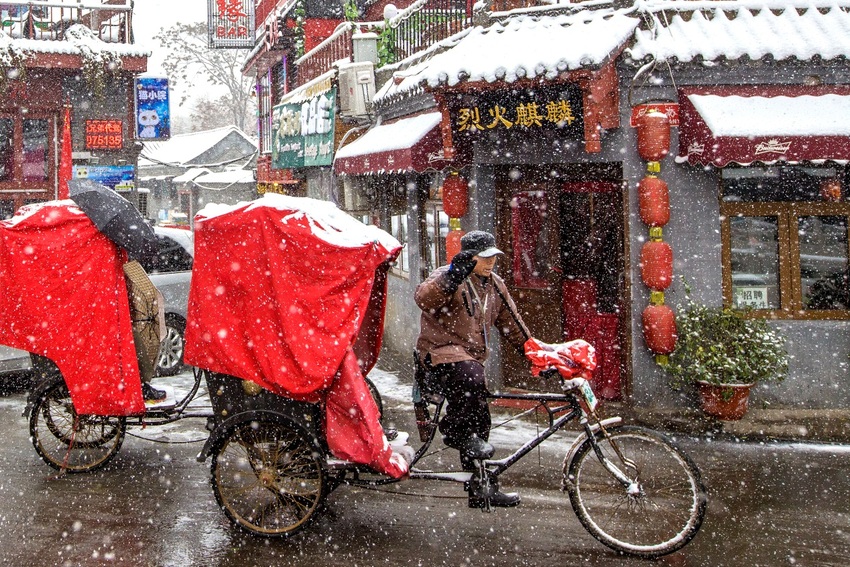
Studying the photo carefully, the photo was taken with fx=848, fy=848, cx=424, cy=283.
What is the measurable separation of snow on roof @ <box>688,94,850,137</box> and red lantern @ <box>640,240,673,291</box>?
1349mm

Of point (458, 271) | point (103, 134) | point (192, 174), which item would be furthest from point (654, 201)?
point (192, 174)

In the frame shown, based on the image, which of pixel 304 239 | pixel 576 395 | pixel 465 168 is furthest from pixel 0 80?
pixel 576 395

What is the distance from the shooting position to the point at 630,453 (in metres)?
5.27

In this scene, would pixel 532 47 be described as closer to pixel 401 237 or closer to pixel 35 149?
pixel 401 237

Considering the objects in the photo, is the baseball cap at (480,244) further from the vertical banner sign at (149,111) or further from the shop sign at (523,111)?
the vertical banner sign at (149,111)

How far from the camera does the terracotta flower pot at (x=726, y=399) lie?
8.80m

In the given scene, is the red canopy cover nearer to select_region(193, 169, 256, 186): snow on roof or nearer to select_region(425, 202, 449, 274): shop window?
select_region(425, 202, 449, 274): shop window

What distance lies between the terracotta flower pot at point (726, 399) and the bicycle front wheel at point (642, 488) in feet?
12.0

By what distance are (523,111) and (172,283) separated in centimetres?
549

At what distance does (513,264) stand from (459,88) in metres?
2.35

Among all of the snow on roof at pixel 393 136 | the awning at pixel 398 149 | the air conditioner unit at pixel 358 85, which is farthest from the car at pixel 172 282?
the air conditioner unit at pixel 358 85

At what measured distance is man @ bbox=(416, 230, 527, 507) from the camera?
17.8 ft

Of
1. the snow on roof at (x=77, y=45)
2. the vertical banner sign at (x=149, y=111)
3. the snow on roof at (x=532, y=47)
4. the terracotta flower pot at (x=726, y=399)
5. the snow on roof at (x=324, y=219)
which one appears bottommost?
the terracotta flower pot at (x=726, y=399)

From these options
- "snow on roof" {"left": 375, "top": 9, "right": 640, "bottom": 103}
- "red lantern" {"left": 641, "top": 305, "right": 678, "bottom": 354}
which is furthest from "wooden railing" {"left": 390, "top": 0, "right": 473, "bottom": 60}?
"red lantern" {"left": 641, "top": 305, "right": 678, "bottom": 354}
